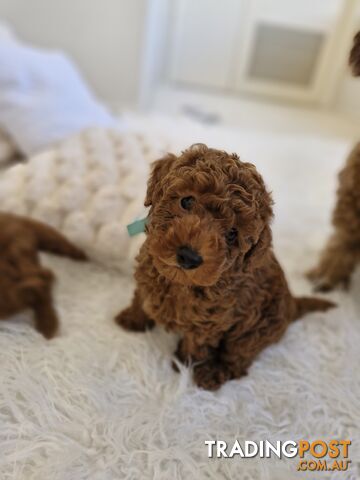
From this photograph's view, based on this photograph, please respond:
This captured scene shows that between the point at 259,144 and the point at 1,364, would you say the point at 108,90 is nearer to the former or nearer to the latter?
the point at 259,144

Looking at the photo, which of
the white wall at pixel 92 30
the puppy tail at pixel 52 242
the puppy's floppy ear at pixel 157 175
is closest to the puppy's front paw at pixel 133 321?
the puppy tail at pixel 52 242

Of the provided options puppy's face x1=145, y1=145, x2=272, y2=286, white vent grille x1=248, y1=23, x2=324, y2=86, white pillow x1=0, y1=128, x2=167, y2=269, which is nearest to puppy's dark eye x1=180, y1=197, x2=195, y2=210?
puppy's face x1=145, y1=145, x2=272, y2=286

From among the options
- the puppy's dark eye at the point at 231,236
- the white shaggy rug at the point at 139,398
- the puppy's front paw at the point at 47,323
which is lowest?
the white shaggy rug at the point at 139,398

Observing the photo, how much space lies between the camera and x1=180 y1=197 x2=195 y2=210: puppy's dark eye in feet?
3.01

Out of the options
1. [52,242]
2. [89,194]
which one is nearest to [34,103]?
[89,194]

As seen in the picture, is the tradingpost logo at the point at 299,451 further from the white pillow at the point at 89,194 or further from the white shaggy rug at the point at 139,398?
the white pillow at the point at 89,194

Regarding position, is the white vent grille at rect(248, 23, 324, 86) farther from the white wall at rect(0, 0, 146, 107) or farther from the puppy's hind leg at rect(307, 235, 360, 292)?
the puppy's hind leg at rect(307, 235, 360, 292)

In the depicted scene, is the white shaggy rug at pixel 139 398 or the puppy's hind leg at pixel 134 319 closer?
the white shaggy rug at pixel 139 398

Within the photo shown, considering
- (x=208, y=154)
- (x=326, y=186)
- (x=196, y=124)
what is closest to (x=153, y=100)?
(x=196, y=124)

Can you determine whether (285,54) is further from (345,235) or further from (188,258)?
(188,258)

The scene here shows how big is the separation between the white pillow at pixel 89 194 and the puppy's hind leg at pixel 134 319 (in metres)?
0.23

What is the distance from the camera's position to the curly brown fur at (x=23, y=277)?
4.27 feet

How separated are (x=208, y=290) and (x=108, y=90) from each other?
236 cm

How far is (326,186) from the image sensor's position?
2346 millimetres
